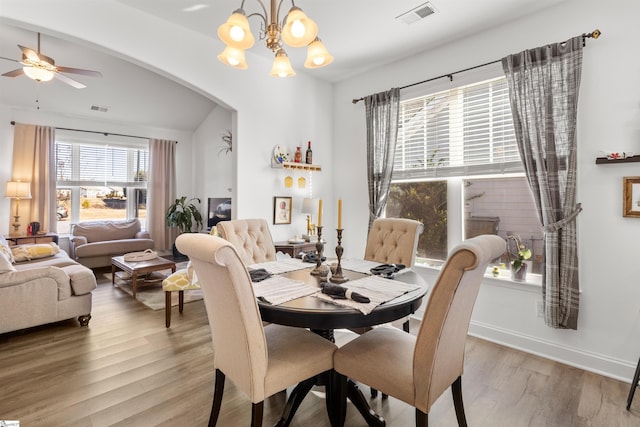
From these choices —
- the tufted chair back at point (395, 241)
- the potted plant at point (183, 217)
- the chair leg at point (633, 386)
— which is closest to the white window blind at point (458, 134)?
the tufted chair back at point (395, 241)

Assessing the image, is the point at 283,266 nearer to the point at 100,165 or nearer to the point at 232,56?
the point at 232,56

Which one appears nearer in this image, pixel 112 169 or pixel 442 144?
pixel 442 144

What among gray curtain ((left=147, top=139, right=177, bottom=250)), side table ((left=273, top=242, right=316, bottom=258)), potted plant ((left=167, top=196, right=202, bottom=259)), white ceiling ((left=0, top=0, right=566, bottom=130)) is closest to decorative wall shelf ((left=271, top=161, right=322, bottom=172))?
side table ((left=273, top=242, right=316, bottom=258))

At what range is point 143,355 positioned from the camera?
2.50 m

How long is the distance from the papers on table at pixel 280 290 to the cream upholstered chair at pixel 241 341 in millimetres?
162

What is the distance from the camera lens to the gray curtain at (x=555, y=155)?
2.41m

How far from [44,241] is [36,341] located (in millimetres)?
3108

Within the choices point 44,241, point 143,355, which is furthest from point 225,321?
point 44,241

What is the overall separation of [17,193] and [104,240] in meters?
1.40

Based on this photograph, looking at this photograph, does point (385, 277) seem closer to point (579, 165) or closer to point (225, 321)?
point (225, 321)

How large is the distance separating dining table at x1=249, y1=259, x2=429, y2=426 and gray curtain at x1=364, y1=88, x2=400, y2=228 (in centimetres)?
171

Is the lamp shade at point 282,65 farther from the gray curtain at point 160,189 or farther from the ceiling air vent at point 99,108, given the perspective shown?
the gray curtain at point 160,189

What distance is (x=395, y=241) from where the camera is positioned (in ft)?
8.55

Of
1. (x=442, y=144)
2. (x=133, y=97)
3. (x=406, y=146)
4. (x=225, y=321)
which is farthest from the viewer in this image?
(x=133, y=97)
